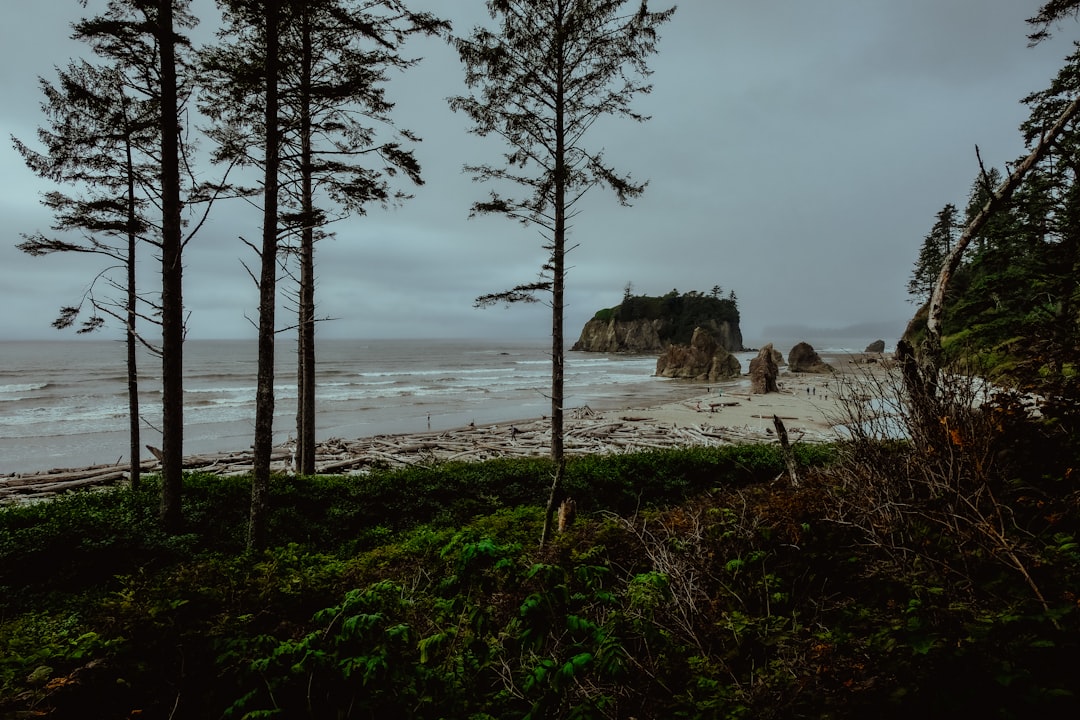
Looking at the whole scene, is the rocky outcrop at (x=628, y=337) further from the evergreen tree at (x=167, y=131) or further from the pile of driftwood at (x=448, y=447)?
the evergreen tree at (x=167, y=131)

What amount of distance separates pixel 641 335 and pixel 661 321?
547 cm

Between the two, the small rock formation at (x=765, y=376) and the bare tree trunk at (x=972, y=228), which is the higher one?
the bare tree trunk at (x=972, y=228)

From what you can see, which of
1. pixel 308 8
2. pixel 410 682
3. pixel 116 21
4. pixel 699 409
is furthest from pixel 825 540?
pixel 699 409

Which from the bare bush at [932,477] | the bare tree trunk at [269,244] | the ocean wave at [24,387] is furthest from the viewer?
the ocean wave at [24,387]

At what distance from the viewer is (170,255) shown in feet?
21.2

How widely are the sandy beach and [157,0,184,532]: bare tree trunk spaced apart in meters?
6.23

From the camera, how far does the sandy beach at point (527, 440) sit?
12.2 meters

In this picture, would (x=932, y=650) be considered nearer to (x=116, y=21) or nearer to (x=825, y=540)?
(x=825, y=540)

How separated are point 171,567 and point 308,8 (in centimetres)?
794

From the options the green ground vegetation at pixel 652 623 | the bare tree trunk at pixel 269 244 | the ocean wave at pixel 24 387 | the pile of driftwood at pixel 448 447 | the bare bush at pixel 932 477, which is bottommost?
the pile of driftwood at pixel 448 447

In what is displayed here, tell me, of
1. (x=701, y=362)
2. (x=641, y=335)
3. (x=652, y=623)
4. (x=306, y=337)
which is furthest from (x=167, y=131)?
(x=641, y=335)

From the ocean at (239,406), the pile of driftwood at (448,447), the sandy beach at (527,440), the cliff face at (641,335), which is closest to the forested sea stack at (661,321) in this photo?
the cliff face at (641,335)

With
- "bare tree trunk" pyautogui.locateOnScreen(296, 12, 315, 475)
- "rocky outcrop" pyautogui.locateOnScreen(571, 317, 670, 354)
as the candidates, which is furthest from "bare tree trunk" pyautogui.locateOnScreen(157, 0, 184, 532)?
"rocky outcrop" pyautogui.locateOnScreen(571, 317, 670, 354)

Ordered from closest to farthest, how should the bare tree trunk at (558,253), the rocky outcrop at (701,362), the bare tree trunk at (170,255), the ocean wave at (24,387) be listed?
the bare tree trunk at (170,255) → the bare tree trunk at (558,253) → the ocean wave at (24,387) → the rocky outcrop at (701,362)
